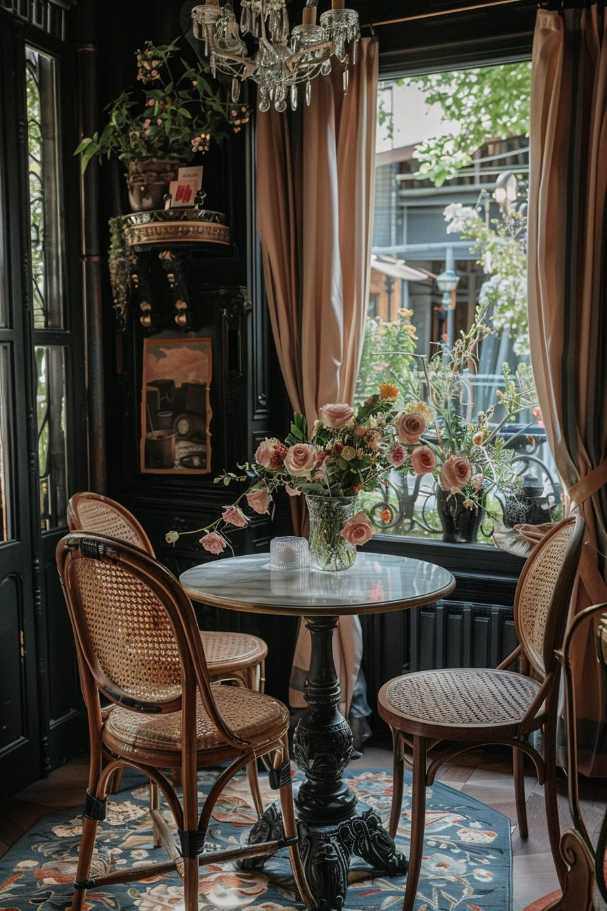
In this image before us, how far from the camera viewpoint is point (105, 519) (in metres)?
3.03

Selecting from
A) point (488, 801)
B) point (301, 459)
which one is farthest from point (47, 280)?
point (488, 801)

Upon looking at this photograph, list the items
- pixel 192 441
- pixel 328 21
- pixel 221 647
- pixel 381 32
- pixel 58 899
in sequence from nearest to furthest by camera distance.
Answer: pixel 328 21 < pixel 58 899 < pixel 221 647 < pixel 381 32 < pixel 192 441

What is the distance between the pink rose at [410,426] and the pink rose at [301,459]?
9.7 inches

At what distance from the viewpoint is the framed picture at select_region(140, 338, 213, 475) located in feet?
11.8

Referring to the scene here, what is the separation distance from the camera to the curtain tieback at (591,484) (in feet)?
10.2

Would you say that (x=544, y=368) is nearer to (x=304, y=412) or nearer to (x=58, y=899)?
(x=304, y=412)

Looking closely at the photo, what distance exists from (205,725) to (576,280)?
1.88 meters

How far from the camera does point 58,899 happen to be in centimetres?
251

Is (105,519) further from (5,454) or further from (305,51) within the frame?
(305,51)

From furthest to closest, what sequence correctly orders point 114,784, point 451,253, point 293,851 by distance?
point 451,253 < point 114,784 < point 293,851

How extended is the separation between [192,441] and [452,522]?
3.44 ft

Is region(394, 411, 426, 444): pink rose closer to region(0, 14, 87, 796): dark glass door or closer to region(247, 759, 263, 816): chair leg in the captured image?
region(247, 759, 263, 816): chair leg

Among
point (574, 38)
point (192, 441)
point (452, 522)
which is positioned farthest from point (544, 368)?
point (192, 441)

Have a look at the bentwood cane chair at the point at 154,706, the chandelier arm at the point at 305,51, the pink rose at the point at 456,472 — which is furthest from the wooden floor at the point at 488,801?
the chandelier arm at the point at 305,51
